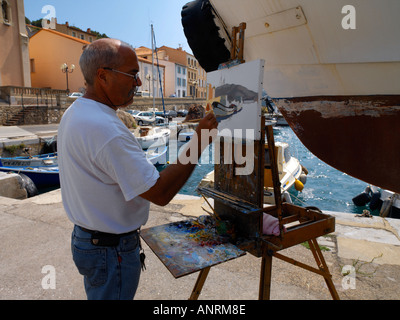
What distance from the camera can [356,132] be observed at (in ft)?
6.81

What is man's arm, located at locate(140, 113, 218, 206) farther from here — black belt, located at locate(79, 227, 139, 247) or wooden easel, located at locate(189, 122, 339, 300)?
wooden easel, located at locate(189, 122, 339, 300)

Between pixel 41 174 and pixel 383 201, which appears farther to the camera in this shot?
pixel 41 174

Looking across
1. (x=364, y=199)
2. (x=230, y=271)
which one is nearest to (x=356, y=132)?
(x=230, y=271)

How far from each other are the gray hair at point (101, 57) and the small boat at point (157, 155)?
12469 millimetres

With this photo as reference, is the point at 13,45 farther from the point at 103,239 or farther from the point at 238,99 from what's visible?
the point at 103,239

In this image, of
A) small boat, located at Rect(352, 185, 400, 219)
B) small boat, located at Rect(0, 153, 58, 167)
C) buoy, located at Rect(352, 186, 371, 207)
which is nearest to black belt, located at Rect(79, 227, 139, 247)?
small boat, located at Rect(352, 185, 400, 219)

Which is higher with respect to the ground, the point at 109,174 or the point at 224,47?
the point at 224,47

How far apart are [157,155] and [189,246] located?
1311 cm

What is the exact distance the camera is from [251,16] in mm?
2205

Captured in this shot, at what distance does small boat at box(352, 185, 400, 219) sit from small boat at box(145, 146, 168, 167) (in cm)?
886

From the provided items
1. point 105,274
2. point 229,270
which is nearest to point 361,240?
point 229,270

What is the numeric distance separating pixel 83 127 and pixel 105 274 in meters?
0.73

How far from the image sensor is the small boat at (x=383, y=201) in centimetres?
793
